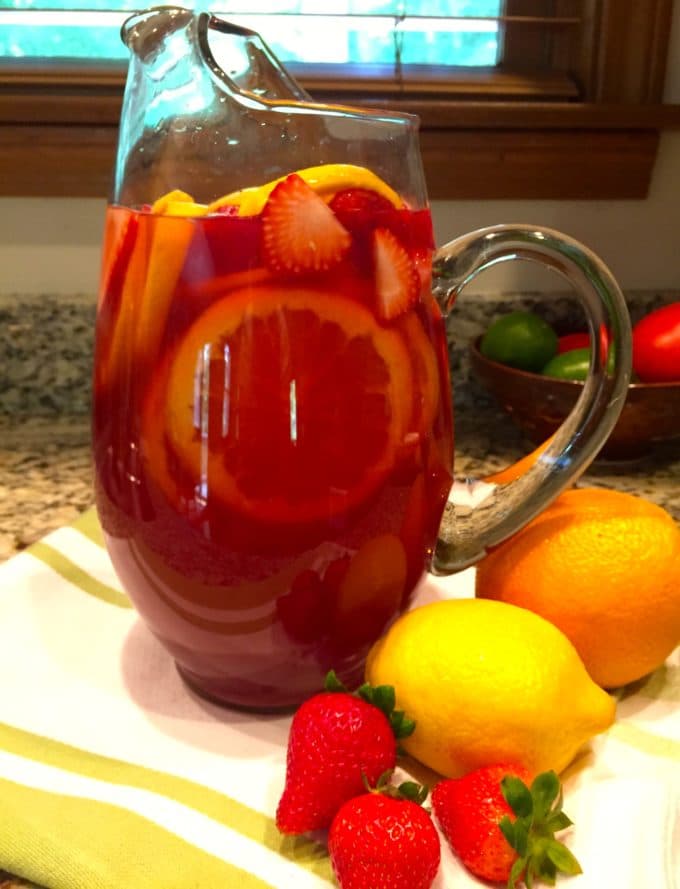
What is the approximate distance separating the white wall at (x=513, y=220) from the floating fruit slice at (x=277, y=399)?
70cm

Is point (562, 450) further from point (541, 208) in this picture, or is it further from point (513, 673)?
point (541, 208)

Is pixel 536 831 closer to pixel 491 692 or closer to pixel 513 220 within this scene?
pixel 491 692

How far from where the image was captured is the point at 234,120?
52 centimetres

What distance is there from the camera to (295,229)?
1.49 feet

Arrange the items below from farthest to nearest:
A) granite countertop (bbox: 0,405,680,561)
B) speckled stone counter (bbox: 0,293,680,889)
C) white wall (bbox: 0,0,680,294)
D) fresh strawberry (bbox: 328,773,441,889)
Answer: white wall (bbox: 0,0,680,294), speckled stone counter (bbox: 0,293,680,889), granite countertop (bbox: 0,405,680,561), fresh strawberry (bbox: 328,773,441,889)

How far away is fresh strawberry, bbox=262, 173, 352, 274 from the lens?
0.46 m

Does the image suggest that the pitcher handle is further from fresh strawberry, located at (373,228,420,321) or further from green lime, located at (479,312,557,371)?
green lime, located at (479,312,557,371)

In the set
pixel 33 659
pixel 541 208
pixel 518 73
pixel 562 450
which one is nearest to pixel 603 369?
pixel 562 450

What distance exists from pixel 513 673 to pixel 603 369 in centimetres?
21

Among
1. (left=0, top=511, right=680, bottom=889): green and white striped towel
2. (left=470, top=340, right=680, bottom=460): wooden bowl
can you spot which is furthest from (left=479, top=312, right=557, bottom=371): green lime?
(left=0, top=511, right=680, bottom=889): green and white striped towel

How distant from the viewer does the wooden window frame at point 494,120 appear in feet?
3.41

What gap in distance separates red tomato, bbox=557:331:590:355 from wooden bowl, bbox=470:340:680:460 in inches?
4.3

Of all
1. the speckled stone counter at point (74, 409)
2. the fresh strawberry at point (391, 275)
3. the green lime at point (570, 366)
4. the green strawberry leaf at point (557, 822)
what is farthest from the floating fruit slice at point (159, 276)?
the green lime at point (570, 366)

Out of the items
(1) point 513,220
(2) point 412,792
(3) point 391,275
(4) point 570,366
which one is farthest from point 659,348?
(2) point 412,792
